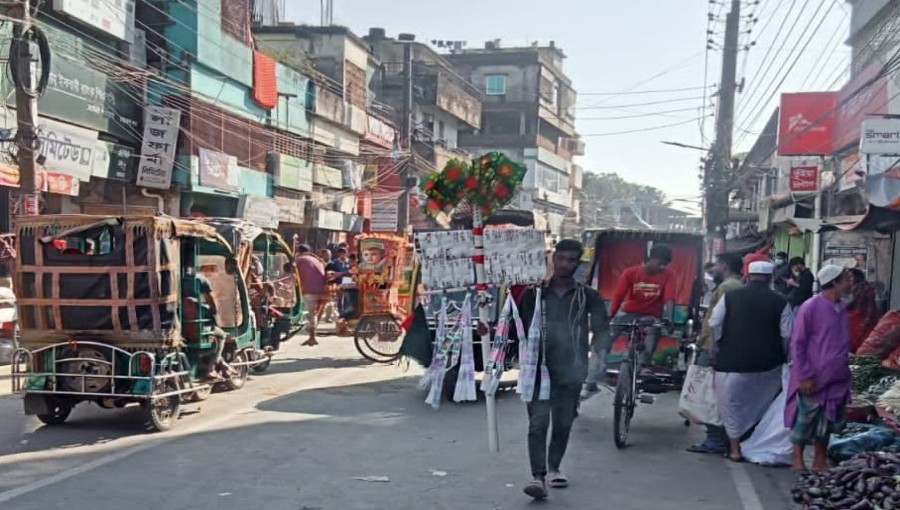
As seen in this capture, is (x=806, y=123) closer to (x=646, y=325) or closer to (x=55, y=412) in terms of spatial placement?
(x=646, y=325)

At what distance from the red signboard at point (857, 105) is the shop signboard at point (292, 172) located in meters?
17.9

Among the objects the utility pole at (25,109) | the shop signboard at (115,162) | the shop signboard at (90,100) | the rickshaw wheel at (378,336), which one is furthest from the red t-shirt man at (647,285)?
the shop signboard at (115,162)

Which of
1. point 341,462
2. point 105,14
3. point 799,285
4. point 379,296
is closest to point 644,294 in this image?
point 341,462

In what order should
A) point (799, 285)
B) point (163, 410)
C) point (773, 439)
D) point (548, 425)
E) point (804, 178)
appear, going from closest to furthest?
point (548, 425) < point (773, 439) < point (163, 410) < point (799, 285) < point (804, 178)

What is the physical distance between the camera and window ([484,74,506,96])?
5672cm

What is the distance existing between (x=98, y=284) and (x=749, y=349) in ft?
19.7

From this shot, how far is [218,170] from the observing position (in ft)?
80.7

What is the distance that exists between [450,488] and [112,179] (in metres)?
17.4

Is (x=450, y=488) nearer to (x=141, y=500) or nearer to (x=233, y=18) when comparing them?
(x=141, y=500)

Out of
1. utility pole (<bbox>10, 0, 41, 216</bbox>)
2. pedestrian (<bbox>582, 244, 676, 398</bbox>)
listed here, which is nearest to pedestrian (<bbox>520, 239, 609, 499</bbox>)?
pedestrian (<bbox>582, 244, 676, 398</bbox>)

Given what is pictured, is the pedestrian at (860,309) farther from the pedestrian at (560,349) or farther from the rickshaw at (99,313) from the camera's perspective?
the rickshaw at (99,313)

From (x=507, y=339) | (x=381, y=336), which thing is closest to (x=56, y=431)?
(x=507, y=339)

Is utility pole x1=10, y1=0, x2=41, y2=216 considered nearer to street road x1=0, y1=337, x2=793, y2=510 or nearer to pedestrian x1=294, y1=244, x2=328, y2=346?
street road x1=0, y1=337, x2=793, y2=510

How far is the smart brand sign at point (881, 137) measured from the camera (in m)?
11.8
